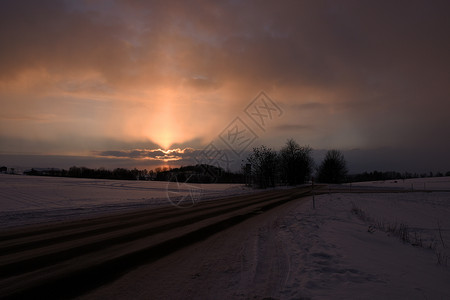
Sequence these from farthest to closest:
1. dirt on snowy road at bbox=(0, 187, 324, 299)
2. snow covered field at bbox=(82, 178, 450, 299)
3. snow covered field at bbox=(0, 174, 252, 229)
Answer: snow covered field at bbox=(0, 174, 252, 229)
dirt on snowy road at bbox=(0, 187, 324, 299)
snow covered field at bbox=(82, 178, 450, 299)

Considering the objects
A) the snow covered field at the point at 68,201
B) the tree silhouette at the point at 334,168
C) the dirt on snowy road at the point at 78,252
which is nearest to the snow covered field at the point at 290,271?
the dirt on snowy road at the point at 78,252

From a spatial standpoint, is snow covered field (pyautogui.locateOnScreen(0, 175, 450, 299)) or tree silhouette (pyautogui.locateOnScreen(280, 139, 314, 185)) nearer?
snow covered field (pyautogui.locateOnScreen(0, 175, 450, 299))

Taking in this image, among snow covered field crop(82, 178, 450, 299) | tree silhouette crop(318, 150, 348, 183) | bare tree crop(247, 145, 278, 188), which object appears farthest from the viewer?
tree silhouette crop(318, 150, 348, 183)

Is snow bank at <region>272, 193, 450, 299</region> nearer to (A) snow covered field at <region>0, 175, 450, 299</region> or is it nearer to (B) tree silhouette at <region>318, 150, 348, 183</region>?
(A) snow covered field at <region>0, 175, 450, 299</region>

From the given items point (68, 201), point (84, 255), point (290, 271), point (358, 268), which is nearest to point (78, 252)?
point (84, 255)

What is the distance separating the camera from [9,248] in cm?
636

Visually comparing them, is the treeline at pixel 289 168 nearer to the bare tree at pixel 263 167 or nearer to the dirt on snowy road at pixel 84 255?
the bare tree at pixel 263 167

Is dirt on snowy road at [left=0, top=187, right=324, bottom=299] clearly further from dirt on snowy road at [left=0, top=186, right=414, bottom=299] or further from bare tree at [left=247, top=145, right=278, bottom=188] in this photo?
bare tree at [left=247, top=145, right=278, bottom=188]

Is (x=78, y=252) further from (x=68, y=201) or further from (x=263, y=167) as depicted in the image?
(x=263, y=167)

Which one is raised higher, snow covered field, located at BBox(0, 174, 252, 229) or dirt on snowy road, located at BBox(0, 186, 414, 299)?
dirt on snowy road, located at BBox(0, 186, 414, 299)

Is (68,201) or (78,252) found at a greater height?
(78,252)

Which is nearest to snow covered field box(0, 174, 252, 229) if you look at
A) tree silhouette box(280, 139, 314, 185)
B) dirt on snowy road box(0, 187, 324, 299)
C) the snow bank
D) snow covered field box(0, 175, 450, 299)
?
dirt on snowy road box(0, 187, 324, 299)

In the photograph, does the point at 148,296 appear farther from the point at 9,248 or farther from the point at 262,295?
the point at 9,248

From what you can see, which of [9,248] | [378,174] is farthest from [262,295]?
[378,174]
